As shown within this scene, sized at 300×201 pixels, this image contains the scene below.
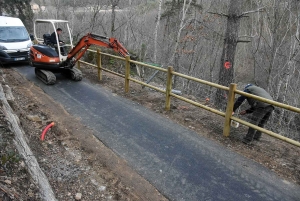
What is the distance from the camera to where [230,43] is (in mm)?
8648

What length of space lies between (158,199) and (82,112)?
3.58 m

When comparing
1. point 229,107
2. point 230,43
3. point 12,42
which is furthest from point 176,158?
point 12,42

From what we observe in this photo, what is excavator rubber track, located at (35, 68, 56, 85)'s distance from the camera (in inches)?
333

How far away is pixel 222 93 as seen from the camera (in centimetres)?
888

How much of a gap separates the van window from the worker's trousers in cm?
1043

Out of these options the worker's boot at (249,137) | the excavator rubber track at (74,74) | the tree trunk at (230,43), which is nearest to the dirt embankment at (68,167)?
the worker's boot at (249,137)

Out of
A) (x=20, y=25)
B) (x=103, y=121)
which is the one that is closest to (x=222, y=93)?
(x=103, y=121)

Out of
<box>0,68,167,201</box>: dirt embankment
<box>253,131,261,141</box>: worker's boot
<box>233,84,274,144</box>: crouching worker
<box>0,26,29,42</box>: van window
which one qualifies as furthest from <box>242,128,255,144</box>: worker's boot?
<box>0,26,29,42</box>: van window

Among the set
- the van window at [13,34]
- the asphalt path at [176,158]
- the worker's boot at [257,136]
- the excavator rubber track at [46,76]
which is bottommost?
the asphalt path at [176,158]

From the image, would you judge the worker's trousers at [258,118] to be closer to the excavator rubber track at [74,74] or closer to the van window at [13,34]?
the excavator rubber track at [74,74]

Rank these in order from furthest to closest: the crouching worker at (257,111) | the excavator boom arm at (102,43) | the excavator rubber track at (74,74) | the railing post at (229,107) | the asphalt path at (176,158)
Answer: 1. the excavator rubber track at (74,74)
2. the excavator boom arm at (102,43)
3. the crouching worker at (257,111)
4. the railing post at (229,107)
5. the asphalt path at (176,158)

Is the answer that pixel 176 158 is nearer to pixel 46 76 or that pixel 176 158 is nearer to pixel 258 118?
pixel 258 118

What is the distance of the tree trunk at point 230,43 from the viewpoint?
840 centimetres

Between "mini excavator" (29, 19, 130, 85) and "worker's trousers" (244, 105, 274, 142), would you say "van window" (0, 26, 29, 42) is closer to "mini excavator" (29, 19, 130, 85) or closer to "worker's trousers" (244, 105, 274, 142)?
"mini excavator" (29, 19, 130, 85)
